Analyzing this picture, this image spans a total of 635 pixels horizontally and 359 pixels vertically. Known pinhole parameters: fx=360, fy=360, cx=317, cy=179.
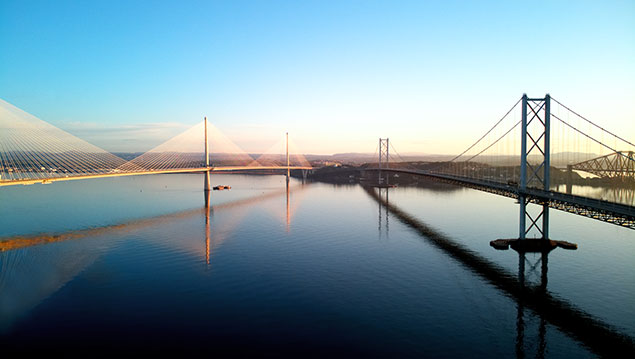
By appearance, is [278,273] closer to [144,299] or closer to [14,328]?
[144,299]

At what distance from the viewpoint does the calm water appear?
12758mm

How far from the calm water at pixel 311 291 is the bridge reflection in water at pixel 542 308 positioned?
0.08 metres

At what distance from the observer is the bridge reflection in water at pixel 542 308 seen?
1265 cm

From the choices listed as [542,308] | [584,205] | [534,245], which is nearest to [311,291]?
[542,308]

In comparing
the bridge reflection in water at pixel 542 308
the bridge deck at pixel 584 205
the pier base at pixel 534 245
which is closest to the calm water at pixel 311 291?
the bridge reflection in water at pixel 542 308

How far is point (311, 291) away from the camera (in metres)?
17.6

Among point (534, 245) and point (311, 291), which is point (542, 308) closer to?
point (311, 291)

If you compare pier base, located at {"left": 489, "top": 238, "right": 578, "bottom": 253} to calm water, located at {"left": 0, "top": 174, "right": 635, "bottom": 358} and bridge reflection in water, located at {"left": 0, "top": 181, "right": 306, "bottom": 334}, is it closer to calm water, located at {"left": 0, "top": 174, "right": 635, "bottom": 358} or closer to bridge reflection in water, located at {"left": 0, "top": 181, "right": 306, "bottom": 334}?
calm water, located at {"left": 0, "top": 174, "right": 635, "bottom": 358}

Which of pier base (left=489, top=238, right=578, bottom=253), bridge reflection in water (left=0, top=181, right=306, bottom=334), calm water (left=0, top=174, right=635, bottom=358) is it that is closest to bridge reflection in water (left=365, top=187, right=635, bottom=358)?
calm water (left=0, top=174, right=635, bottom=358)

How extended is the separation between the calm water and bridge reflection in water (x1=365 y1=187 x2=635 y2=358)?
8 cm

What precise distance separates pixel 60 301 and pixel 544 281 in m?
23.8

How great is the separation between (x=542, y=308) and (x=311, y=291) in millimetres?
10318

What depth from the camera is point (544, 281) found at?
1903 centimetres

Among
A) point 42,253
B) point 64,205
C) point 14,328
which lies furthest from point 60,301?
point 64,205
